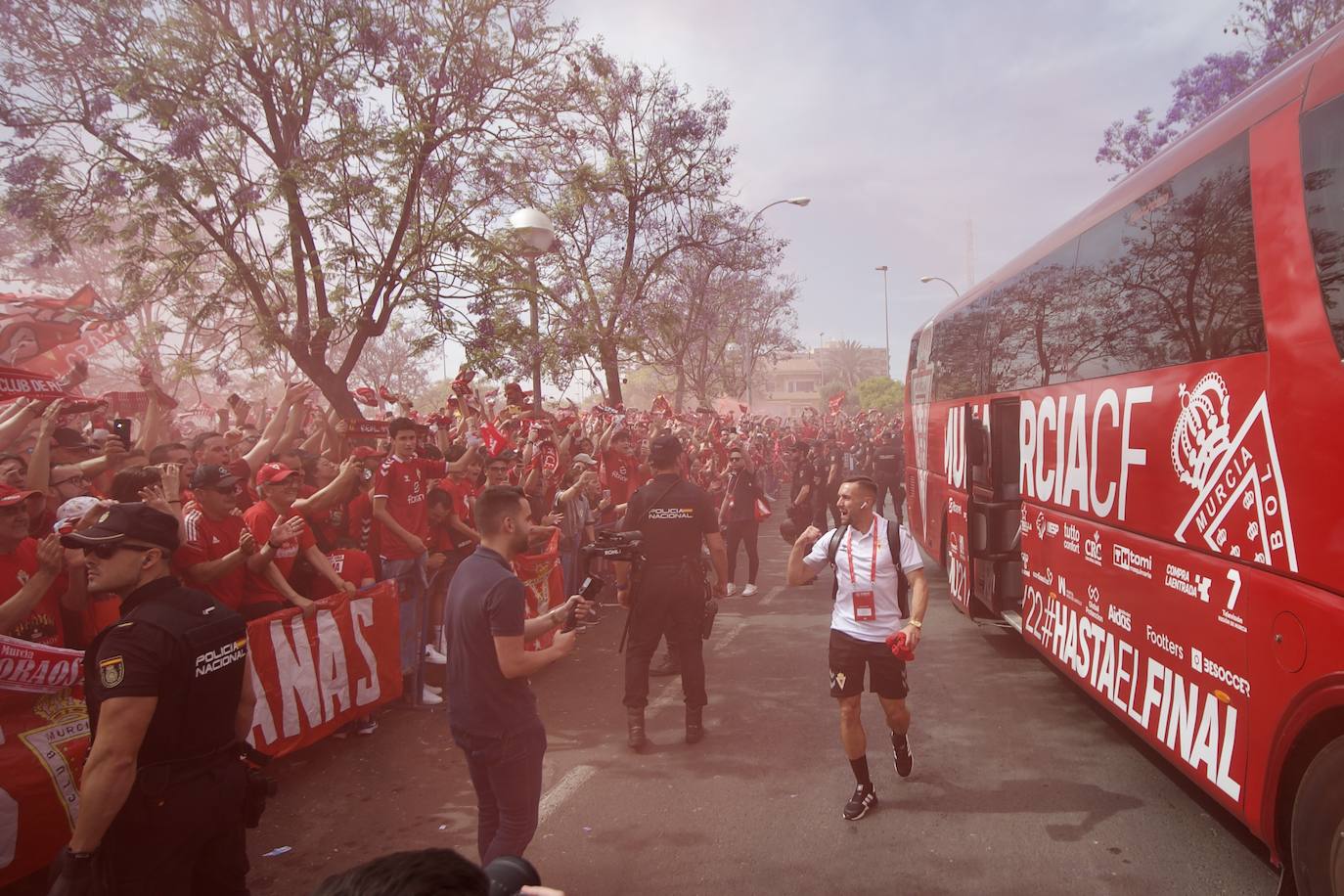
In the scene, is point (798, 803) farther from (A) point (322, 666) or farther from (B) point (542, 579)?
(B) point (542, 579)

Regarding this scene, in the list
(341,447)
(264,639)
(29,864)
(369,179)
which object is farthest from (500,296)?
(29,864)

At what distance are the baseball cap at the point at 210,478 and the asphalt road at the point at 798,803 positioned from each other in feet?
6.31

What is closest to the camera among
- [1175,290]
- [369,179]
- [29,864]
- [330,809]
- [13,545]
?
[29,864]

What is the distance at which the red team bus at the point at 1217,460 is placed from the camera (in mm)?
2980

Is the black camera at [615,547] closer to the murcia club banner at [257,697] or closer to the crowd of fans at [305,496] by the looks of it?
the crowd of fans at [305,496]

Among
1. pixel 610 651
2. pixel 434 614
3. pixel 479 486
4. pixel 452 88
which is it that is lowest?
pixel 610 651

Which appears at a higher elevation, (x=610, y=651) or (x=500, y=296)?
(x=500, y=296)

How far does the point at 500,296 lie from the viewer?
460 inches

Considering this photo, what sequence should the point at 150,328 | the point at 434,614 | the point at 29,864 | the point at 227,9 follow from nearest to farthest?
the point at 29,864
the point at 434,614
the point at 227,9
the point at 150,328

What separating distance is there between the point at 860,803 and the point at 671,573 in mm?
1975

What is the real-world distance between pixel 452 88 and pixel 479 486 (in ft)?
19.4

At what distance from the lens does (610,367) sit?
17.3m

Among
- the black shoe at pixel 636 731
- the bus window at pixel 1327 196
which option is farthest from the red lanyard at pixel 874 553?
the bus window at pixel 1327 196

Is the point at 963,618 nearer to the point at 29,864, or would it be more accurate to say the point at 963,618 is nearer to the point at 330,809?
the point at 330,809
